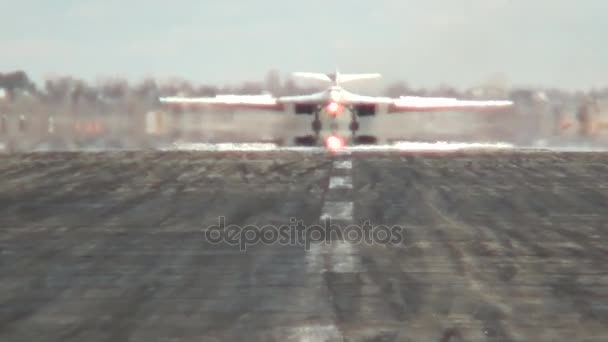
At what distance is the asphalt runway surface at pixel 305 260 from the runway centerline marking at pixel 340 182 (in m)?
0.18

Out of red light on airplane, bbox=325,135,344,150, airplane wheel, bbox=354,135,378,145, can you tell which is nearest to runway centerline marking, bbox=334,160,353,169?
red light on airplane, bbox=325,135,344,150

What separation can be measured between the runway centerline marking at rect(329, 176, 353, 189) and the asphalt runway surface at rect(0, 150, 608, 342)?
176 millimetres

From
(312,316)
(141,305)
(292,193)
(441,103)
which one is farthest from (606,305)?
(441,103)

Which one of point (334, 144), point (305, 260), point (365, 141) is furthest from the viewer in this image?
point (365, 141)

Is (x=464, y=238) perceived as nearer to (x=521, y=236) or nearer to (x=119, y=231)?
(x=521, y=236)

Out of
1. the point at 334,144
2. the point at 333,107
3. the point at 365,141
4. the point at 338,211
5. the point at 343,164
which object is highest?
the point at 333,107

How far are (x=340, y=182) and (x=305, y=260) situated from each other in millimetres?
9293

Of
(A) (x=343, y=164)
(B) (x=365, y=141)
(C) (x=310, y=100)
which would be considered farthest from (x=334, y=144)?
(A) (x=343, y=164)

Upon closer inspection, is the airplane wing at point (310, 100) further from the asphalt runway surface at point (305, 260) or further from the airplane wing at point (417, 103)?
the asphalt runway surface at point (305, 260)

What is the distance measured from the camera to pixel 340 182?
797 inches

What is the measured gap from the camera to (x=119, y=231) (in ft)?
44.6

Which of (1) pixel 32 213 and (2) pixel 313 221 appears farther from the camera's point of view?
(1) pixel 32 213

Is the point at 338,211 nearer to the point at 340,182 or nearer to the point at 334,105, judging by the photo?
the point at 340,182

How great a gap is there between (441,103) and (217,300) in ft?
152
